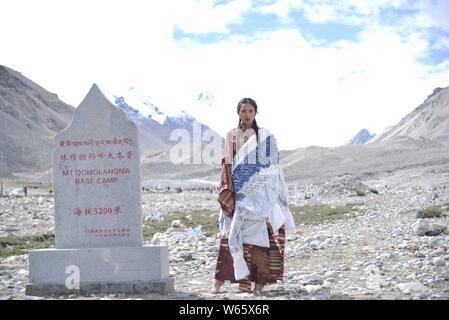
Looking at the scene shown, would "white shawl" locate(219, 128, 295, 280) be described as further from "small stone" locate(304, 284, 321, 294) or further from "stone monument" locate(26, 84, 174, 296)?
"stone monument" locate(26, 84, 174, 296)

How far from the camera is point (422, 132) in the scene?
142000mm

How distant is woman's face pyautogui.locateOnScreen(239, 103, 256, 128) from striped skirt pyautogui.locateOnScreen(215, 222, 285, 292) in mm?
1171

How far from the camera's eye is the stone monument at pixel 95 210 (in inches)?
268

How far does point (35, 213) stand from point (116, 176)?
1393 centimetres

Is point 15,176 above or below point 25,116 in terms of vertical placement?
below

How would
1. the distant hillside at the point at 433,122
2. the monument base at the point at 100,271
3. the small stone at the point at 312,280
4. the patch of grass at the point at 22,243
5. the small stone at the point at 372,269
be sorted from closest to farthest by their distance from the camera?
the monument base at the point at 100,271
the small stone at the point at 312,280
the small stone at the point at 372,269
the patch of grass at the point at 22,243
the distant hillside at the point at 433,122

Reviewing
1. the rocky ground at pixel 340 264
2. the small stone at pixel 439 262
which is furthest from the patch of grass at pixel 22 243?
the small stone at pixel 439 262

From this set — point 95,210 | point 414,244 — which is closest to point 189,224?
point 414,244

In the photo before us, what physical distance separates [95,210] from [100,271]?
689 mm

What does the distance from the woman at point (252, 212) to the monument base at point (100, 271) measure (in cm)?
67

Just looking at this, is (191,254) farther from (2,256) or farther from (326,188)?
(326,188)

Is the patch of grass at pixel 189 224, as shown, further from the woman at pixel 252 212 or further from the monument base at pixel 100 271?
the woman at pixel 252 212

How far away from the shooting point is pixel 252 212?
666cm

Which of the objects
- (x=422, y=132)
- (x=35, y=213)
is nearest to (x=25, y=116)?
(x=422, y=132)
